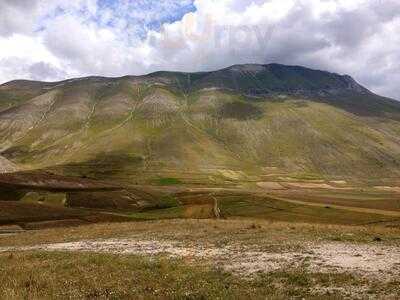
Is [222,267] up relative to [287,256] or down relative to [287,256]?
down

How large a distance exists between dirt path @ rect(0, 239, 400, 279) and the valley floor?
0.14 ft

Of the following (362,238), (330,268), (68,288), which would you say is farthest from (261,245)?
(68,288)

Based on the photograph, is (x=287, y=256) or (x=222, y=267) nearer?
(x=222, y=267)

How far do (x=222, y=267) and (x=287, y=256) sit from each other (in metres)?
4.39

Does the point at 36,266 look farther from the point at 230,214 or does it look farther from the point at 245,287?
the point at 230,214

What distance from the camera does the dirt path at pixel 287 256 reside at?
90.4 ft

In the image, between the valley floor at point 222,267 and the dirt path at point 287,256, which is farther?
the dirt path at point 287,256

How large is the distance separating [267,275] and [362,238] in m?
14.7

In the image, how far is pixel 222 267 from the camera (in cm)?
3056

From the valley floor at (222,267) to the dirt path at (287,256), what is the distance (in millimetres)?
44

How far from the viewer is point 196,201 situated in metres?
130

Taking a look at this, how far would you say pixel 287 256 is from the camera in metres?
32.6

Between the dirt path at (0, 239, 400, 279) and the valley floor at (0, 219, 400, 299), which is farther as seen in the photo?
the dirt path at (0, 239, 400, 279)

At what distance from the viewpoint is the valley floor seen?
939 inches
